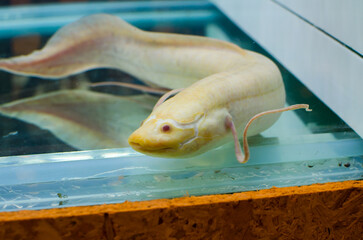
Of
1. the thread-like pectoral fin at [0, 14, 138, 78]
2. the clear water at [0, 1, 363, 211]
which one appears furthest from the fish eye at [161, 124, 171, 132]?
the thread-like pectoral fin at [0, 14, 138, 78]

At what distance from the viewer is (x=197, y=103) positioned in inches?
46.9

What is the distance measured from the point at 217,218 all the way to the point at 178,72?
3.32 ft

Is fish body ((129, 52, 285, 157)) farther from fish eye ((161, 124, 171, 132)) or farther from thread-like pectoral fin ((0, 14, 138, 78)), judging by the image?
thread-like pectoral fin ((0, 14, 138, 78))

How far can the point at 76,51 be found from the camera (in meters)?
2.17

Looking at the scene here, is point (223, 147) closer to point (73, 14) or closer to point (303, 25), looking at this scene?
point (303, 25)

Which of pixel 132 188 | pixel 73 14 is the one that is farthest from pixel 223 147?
pixel 73 14

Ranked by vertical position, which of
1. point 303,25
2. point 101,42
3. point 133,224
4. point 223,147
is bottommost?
point 133,224

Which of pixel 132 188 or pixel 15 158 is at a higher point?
pixel 15 158

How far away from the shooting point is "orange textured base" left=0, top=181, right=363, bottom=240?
1.01m

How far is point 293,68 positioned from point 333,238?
946 millimetres

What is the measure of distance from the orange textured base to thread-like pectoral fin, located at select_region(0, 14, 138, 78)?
4.06 feet

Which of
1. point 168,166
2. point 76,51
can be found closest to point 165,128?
point 168,166

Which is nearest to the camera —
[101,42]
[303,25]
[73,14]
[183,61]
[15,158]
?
[15,158]

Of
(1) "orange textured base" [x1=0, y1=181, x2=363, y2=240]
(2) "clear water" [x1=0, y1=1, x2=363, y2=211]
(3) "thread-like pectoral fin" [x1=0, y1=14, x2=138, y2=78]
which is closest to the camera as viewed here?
(1) "orange textured base" [x1=0, y1=181, x2=363, y2=240]
